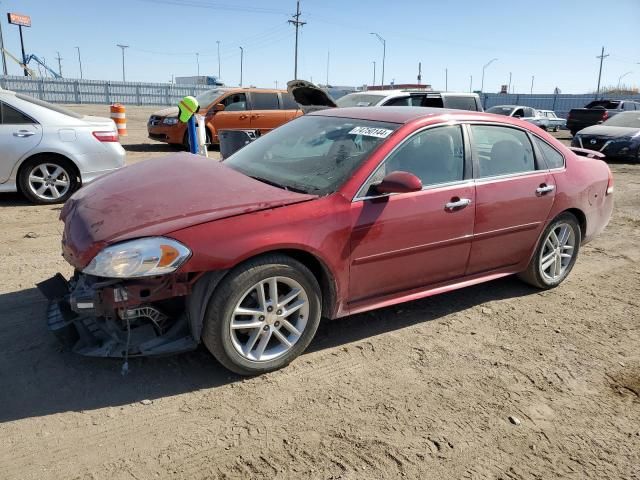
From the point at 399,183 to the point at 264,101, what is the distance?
1126 cm

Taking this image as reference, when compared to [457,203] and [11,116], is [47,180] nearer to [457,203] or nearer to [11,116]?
[11,116]

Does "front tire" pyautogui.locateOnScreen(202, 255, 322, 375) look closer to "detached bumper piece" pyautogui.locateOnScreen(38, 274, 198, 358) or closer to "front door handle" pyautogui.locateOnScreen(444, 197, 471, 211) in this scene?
"detached bumper piece" pyautogui.locateOnScreen(38, 274, 198, 358)

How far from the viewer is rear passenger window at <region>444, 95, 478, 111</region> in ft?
37.9

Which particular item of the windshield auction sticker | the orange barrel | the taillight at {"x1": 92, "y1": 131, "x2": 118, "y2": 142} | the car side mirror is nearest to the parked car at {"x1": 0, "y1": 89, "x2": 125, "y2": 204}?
the taillight at {"x1": 92, "y1": 131, "x2": 118, "y2": 142}

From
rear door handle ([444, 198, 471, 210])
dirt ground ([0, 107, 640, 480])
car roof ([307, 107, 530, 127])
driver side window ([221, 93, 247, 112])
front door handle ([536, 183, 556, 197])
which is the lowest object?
dirt ground ([0, 107, 640, 480])

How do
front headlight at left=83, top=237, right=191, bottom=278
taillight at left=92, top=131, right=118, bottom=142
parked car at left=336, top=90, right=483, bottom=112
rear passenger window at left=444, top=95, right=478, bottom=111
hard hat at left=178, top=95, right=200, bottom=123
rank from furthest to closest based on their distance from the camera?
rear passenger window at left=444, top=95, right=478, bottom=111 < parked car at left=336, top=90, right=483, bottom=112 < hard hat at left=178, top=95, right=200, bottom=123 < taillight at left=92, top=131, right=118, bottom=142 < front headlight at left=83, top=237, right=191, bottom=278

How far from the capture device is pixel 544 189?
432 centimetres

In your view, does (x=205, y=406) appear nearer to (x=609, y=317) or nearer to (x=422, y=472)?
(x=422, y=472)

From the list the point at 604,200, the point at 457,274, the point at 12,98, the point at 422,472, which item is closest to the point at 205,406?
the point at 422,472

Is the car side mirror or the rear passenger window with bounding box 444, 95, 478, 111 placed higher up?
the rear passenger window with bounding box 444, 95, 478, 111

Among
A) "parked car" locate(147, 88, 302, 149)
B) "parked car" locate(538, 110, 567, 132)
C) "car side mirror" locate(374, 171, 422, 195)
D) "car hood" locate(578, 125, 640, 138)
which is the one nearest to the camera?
"car side mirror" locate(374, 171, 422, 195)

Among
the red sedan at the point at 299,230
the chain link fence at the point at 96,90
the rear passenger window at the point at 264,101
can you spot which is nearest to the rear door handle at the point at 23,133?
the red sedan at the point at 299,230

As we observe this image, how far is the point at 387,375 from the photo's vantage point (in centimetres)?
327

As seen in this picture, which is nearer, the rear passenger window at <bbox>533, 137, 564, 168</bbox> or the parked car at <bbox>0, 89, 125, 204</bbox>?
the rear passenger window at <bbox>533, 137, 564, 168</bbox>
